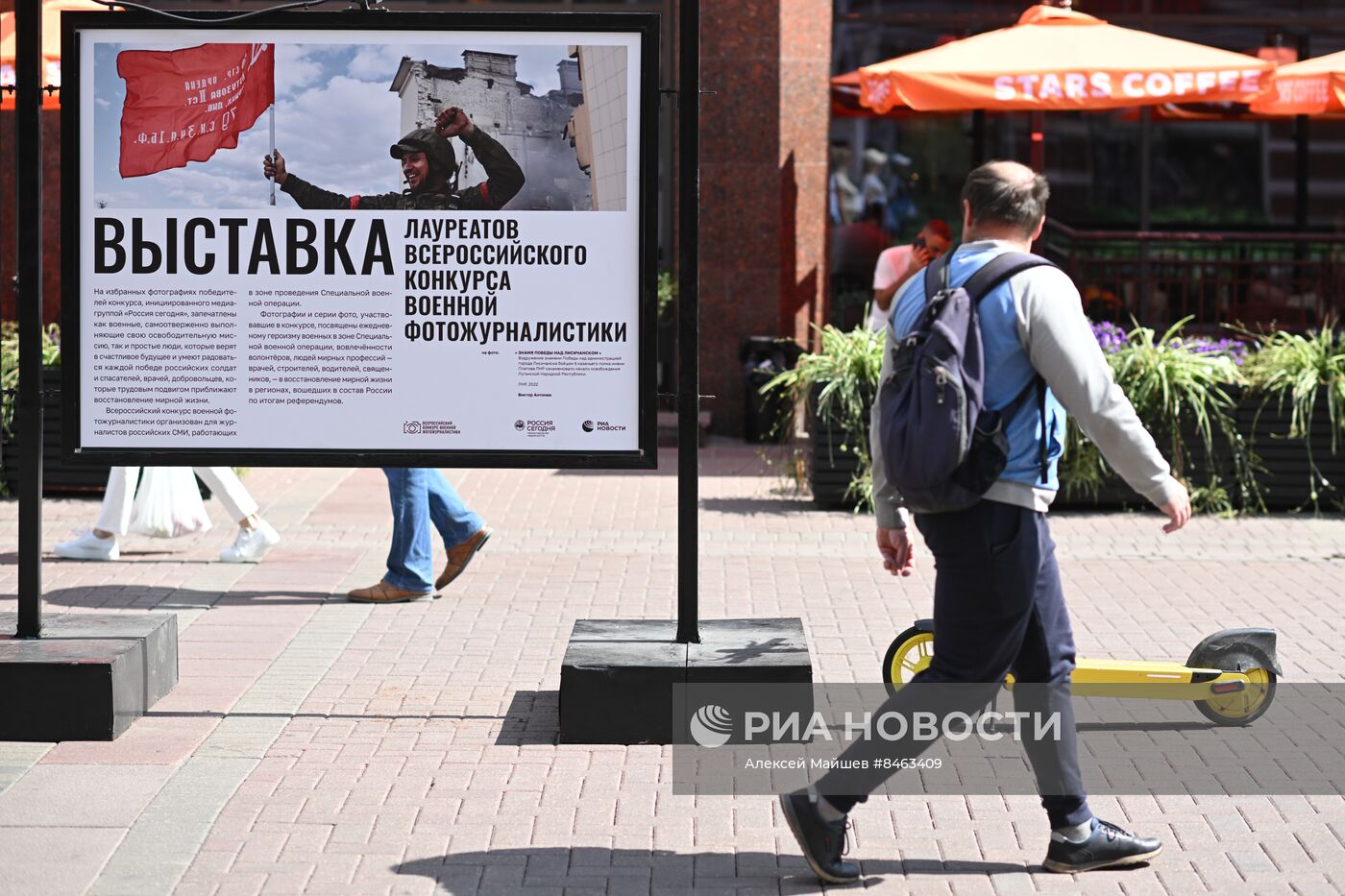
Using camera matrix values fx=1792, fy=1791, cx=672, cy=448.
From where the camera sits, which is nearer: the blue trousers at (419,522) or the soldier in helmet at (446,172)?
the soldier in helmet at (446,172)

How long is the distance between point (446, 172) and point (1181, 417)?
5.78 m

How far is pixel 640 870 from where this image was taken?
177 inches

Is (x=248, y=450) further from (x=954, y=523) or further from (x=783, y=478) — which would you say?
(x=783, y=478)

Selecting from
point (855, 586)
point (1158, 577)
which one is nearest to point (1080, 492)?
point (1158, 577)

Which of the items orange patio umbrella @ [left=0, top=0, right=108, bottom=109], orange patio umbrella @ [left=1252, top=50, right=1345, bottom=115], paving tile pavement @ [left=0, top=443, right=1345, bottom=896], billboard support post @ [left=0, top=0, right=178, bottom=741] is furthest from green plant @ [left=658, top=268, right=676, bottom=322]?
billboard support post @ [left=0, top=0, right=178, bottom=741]

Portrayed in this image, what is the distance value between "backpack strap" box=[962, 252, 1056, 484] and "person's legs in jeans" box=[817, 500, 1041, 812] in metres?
0.18

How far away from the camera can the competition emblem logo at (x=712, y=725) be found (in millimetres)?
5562

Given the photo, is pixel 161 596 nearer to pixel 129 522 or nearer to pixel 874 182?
pixel 129 522

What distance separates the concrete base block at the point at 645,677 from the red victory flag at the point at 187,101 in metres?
2.02

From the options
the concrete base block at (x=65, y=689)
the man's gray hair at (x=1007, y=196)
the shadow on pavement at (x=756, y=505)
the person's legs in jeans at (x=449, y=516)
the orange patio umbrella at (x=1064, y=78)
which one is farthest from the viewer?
the orange patio umbrella at (x=1064, y=78)

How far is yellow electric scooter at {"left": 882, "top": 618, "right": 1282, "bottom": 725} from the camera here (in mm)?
5570

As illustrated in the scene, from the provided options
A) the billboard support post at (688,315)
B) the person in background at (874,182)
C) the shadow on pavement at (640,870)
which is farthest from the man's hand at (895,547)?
the person in background at (874,182)

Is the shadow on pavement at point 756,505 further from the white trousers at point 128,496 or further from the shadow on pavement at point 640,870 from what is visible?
the shadow on pavement at point 640,870

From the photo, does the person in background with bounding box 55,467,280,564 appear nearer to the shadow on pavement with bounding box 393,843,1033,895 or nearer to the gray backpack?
the shadow on pavement with bounding box 393,843,1033,895
